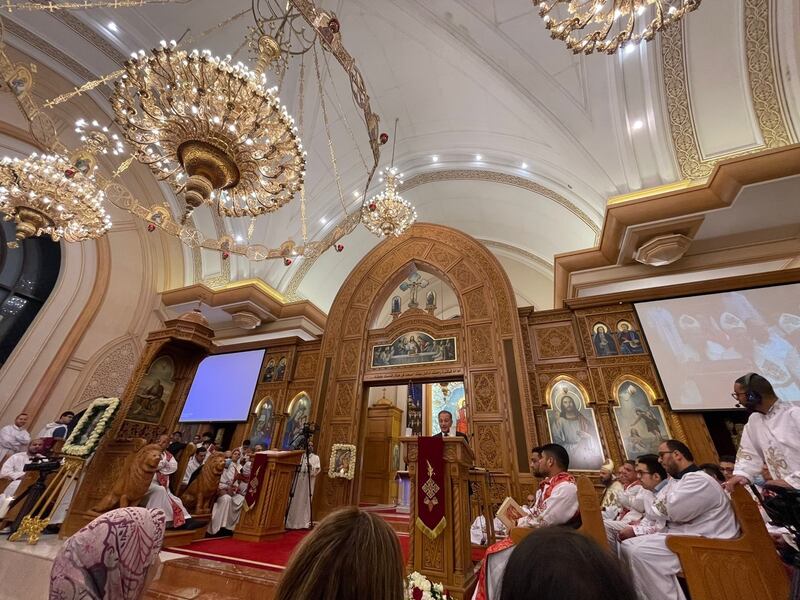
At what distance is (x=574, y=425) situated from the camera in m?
5.69

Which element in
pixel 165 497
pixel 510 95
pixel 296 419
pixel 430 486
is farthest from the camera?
pixel 296 419

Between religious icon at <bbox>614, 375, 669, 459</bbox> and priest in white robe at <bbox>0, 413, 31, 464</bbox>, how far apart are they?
1020cm

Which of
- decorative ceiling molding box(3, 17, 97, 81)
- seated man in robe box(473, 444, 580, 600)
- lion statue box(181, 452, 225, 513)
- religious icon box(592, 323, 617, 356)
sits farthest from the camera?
religious icon box(592, 323, 617, 356)

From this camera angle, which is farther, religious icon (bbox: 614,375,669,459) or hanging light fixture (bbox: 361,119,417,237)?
hanging light fixture (bbox: 361,119,417,237)

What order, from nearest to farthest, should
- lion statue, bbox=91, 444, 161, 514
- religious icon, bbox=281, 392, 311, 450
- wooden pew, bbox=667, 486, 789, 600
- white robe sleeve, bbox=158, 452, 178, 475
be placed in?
wooden pew, bbox=667, 486, 789, 600
lion statue, bbox=91, 444, 161, 514
white robe sleeve, bbox=158, 452, 178, 475
religious icon, bbox=281, 392, 311, 450

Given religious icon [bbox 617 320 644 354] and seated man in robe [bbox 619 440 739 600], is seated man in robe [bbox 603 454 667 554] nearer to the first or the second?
seated man in robe [bbox 619 440 739 600]

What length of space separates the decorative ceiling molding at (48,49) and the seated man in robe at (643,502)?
10675 millimetres

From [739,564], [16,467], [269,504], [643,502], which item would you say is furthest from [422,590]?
[16,467]

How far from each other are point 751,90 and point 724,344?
386cm

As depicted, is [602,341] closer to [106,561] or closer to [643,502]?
[643,502]

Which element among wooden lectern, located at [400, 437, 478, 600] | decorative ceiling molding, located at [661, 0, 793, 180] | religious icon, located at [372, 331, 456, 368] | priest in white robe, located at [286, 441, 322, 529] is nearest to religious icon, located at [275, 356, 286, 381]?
religious icon, located at [372, 331, 456, 368]

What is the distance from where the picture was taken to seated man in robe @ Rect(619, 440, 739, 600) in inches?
91.0

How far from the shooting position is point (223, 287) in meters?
8.74

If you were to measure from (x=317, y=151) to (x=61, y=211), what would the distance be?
4.89 m
